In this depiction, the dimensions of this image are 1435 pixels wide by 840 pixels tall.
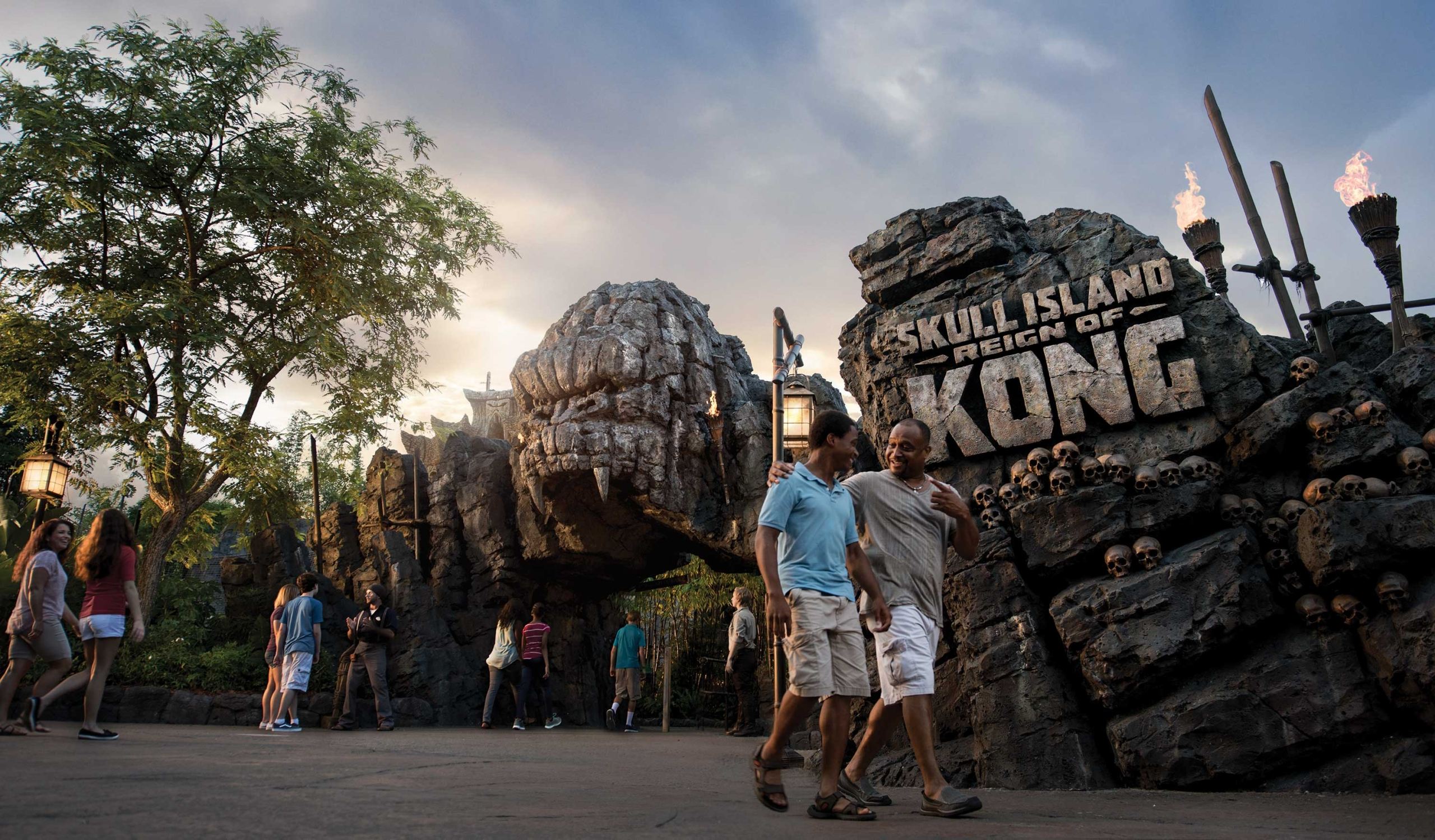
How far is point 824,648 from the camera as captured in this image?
3777 millimetres

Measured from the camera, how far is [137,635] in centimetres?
609

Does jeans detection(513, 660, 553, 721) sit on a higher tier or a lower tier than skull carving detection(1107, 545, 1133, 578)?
lower

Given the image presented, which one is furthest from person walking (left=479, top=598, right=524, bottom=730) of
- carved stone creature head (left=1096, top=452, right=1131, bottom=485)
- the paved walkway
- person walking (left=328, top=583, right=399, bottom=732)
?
carved stone creature head (left=1096, top=452, right=1131, bottom=485)

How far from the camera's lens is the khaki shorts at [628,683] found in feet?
45.1

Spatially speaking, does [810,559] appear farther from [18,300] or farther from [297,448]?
[297,448]

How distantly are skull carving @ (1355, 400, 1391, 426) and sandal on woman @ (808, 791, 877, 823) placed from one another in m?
6.20

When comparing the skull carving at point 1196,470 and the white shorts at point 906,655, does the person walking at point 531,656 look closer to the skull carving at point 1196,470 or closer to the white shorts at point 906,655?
the skull carving at point 1196,470

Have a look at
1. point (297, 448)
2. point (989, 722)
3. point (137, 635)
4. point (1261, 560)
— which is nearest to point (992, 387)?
point (1261, 560)

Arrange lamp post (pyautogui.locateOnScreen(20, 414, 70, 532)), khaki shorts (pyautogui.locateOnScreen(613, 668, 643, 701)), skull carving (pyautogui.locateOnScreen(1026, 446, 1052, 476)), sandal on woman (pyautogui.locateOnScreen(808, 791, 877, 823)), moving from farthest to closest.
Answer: khaki shorts (pyautogui.locateOnScreen(613, 668, 643, 701))
lamp post (pyautogui.locateOnScreen(20, 414, 70, 532))
skull carving (pyautogui.locateOnScreen(1026, 446, 1052, 476))
sandal on woman (pyautogui.locateOnScreen(808, 791, 877, 823))

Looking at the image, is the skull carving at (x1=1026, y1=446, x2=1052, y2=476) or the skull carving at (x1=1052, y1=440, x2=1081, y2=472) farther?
the skull carving at (x1=1026, y1=446, x2=1052, y2=476)

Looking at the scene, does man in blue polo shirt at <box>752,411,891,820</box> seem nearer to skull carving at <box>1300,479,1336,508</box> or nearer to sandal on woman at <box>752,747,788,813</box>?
sandal on woman at <box>752,747,788,813</box>

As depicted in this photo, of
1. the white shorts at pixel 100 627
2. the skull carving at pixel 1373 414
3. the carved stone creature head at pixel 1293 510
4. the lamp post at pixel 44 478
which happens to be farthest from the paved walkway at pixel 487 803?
the lamp post at pixel 44 478

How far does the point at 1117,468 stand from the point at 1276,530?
4.13ft

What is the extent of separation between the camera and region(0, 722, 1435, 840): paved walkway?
2.54 m
